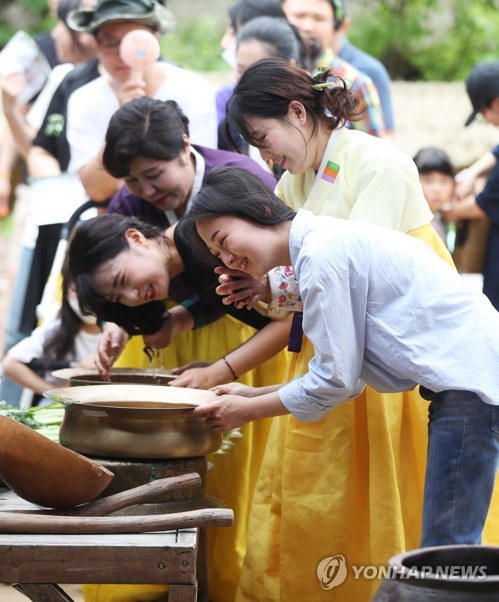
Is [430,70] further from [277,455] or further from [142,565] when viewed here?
[142,565]

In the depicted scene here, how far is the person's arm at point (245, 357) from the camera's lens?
382 cm

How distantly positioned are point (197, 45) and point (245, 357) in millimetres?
10205

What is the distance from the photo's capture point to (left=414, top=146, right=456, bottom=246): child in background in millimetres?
6301

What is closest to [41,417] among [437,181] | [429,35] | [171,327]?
[171,327]

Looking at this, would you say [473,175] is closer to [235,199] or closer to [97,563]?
[235,199]

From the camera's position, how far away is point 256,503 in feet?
12.7

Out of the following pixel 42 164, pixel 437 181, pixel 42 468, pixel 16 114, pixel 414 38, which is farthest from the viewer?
pixel 414 38

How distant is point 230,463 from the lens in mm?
4254

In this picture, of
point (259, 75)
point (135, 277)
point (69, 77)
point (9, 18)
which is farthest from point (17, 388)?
point (9, 18)

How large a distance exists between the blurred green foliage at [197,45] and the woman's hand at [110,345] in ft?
28.4

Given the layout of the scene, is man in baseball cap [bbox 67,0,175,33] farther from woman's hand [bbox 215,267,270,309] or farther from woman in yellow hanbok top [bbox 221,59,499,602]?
woman's hand [bbox 215,267,270,309]

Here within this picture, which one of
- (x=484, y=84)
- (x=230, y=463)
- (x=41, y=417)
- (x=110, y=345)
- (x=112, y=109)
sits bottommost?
(x=230, y=463)

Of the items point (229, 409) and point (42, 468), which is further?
point (229, 409)

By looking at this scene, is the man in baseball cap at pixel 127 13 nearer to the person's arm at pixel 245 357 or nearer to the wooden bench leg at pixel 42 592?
the person's arm at pixel 245 357
